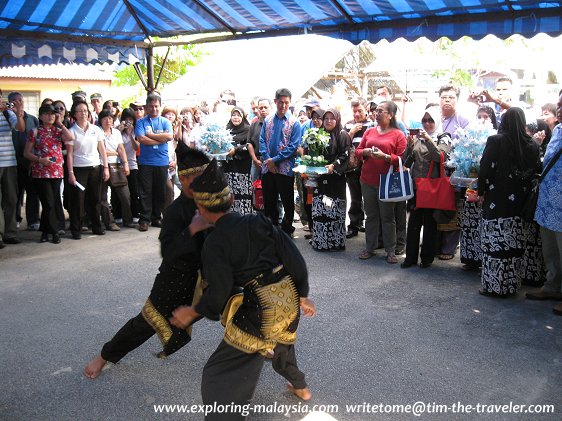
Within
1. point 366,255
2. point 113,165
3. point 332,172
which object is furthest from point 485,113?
point 113,165

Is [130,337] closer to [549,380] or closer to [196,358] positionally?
[196,358]

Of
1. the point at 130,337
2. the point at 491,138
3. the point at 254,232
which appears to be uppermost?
the point at 491,138

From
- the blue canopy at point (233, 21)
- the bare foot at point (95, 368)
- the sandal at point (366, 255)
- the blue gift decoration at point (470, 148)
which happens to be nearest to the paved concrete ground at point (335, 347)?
the bare foot at point (95, 368)

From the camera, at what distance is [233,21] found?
30.1 feet

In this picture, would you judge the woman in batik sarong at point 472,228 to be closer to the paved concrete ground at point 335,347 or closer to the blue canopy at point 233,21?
the paved concrete ground at point 335,347

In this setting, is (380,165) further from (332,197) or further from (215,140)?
(215,140)

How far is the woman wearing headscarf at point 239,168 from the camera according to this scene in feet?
27.3

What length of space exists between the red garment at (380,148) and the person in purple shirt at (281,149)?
1193mm

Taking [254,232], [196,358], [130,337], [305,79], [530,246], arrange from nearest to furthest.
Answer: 1. [254,232]
2. [130,337]
3. [196,358]
4. [530,246]
5. [305,79]

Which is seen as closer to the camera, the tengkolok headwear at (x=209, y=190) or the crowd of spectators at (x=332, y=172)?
the tengkolok headwear at (x=209, y=190)

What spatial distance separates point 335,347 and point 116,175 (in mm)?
5265

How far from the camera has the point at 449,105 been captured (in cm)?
646

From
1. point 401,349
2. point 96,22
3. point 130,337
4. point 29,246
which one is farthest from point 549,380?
point 96,22

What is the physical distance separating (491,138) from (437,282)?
1635mm
